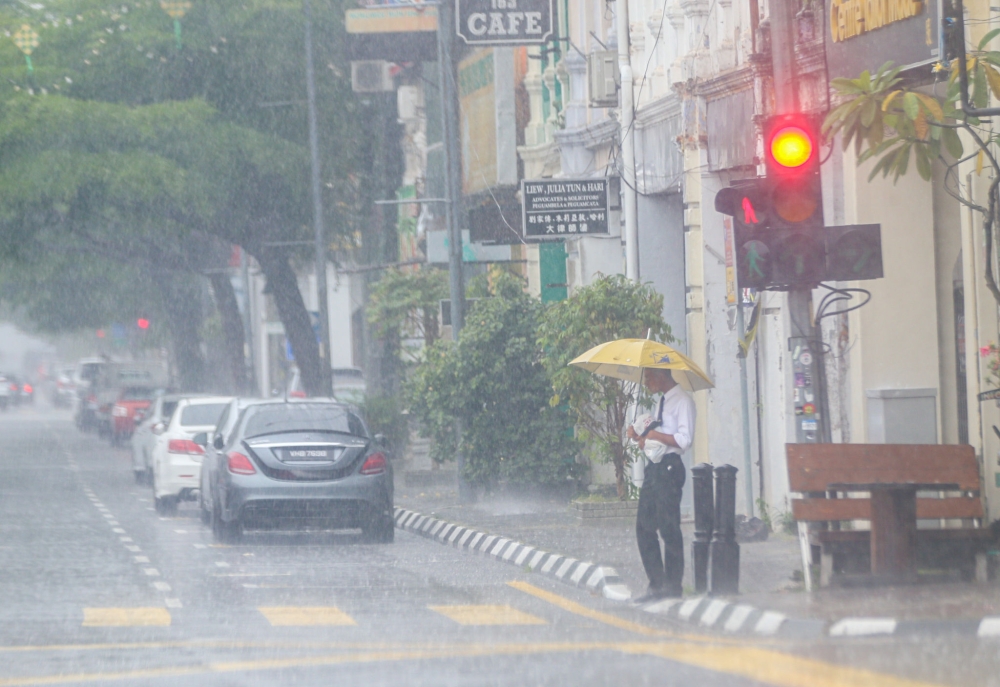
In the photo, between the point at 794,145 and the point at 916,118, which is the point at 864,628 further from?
the point at 916,118

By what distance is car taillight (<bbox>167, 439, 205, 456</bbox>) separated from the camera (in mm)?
21578

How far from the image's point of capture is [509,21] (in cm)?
2209

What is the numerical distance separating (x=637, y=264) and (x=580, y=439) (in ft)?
7.20

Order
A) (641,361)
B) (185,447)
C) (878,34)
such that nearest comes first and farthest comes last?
(641,361) → (878,34) → (185,447)

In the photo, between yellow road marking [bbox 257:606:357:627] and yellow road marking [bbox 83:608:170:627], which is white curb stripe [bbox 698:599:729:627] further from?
yellow road marking [bbox 83:608:170:627]

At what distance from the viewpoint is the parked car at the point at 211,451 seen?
60.0 feet

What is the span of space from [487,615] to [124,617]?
251 cm

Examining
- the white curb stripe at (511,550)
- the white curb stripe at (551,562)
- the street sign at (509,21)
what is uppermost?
the street sign at (509,21)

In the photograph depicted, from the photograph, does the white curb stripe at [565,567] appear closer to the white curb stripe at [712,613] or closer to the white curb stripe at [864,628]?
the white curb stripe at [712,613]

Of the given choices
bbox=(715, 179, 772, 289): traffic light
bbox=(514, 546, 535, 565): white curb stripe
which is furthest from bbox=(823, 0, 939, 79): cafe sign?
bbox=(514, 546, 535, 565): white curb stripe

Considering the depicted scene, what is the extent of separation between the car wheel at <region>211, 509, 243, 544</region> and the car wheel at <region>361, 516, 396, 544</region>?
4.38 feet

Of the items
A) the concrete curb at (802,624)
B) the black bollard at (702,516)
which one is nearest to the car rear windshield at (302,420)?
the black bollard at (702,516)

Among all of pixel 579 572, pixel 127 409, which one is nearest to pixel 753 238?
pixel 579 572

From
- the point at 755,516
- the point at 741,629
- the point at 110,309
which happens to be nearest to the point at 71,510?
the point at 755,516
